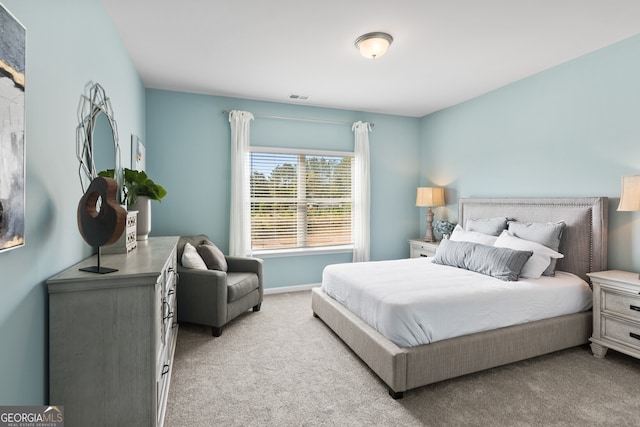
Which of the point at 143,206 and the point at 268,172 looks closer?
the point at 143,206

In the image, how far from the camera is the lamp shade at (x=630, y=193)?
2.42 meters

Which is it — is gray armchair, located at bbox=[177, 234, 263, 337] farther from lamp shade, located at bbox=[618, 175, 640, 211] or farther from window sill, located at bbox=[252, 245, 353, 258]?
lamp shade, located at bbox=[618, 175, 640, 211]

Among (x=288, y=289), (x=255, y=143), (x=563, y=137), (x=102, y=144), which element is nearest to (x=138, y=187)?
(x=102, y=144)

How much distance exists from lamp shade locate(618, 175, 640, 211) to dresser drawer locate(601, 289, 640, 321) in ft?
2.20

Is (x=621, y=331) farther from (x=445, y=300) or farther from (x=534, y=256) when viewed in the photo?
(x=445, y=300)

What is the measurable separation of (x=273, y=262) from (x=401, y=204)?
89.1 inches

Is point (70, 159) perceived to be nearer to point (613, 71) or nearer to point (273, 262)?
point (273, 262)

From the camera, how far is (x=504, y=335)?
242 centimetres

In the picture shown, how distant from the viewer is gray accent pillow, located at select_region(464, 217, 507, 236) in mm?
3582

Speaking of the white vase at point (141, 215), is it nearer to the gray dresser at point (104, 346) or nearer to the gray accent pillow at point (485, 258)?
the gray dresser at point (104, 346)

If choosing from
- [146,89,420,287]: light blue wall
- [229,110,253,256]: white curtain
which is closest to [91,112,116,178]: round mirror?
A: [146,89,420,287]: light blue wall

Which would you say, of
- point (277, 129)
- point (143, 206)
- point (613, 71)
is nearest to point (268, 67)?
point (277, 129)

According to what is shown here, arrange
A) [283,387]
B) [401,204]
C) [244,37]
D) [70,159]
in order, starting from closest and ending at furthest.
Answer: [70,159] < [283,387] < [244,37] < [401,204]

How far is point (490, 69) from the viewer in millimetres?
3357
